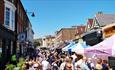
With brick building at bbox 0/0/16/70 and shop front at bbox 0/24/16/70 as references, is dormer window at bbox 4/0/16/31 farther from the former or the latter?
shop front at bbox 0/24/16/70

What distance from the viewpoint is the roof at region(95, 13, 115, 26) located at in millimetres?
53812

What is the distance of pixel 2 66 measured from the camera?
2514 cm

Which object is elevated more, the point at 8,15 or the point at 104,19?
the point at 104,19

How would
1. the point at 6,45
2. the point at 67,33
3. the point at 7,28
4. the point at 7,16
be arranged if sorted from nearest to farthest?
1. the point at 7,28
2. the point at 6,45
3. the point at 7,16
4. the point at 67,33

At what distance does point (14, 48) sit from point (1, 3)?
7.96 meters

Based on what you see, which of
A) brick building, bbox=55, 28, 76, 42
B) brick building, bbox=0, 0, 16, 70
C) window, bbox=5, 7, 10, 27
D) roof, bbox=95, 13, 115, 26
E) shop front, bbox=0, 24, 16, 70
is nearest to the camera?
shop front, bbox=0, 24, 16, 70

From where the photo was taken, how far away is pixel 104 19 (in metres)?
55.8

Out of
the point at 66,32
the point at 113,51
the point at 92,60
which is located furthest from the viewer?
the point at 66,32

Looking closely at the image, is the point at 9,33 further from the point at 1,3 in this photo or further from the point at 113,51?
the point at 113,51

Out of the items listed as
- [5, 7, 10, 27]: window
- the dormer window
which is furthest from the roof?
[5, 7, 10, 27]: window

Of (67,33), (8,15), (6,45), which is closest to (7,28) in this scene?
(6,45)

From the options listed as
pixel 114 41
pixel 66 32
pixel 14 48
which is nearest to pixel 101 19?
pixel 14 48

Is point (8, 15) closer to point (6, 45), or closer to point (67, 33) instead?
point (6, 45)


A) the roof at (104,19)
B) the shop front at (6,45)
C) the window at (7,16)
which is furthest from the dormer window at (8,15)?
the roof at (104,19)
